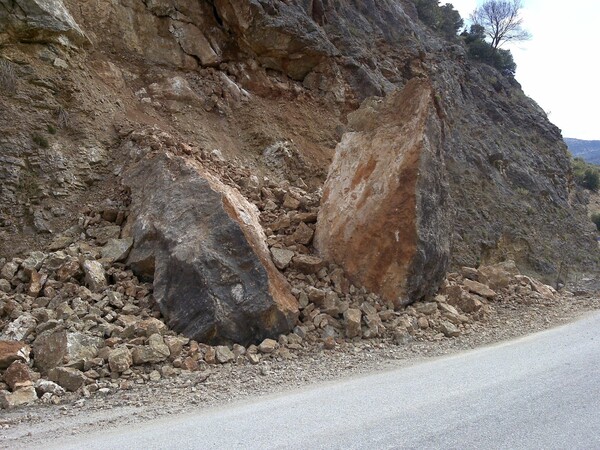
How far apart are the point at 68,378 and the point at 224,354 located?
1.67 m

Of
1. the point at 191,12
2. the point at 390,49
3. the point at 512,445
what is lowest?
the point at 512,445

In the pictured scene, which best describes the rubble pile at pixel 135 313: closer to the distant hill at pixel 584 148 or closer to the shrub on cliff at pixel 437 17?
the shrub on cliff at pixel 437 17

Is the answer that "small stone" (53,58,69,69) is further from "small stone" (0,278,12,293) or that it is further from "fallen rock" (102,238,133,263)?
"small stone" (0,278,12,293)

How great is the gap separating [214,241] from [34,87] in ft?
17.8

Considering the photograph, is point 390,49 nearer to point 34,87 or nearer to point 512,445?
point 34,87

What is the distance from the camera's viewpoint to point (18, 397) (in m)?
4.51

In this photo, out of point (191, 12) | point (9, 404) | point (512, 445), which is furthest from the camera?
point (191, 12)

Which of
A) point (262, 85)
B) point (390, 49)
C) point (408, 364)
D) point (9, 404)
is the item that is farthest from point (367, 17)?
point (9, 404)

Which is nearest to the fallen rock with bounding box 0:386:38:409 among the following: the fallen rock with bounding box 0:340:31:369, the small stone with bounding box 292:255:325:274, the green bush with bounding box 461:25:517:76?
the fallen rock with bounding box 0:340:31:369

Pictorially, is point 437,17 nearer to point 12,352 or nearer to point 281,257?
point 281,257

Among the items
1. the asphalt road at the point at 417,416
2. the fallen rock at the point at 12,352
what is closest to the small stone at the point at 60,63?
the fallen rock at the point at 12,352

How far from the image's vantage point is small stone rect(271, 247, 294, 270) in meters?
7.30

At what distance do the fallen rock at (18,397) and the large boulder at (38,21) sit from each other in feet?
24.5

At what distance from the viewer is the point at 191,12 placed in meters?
12.5
